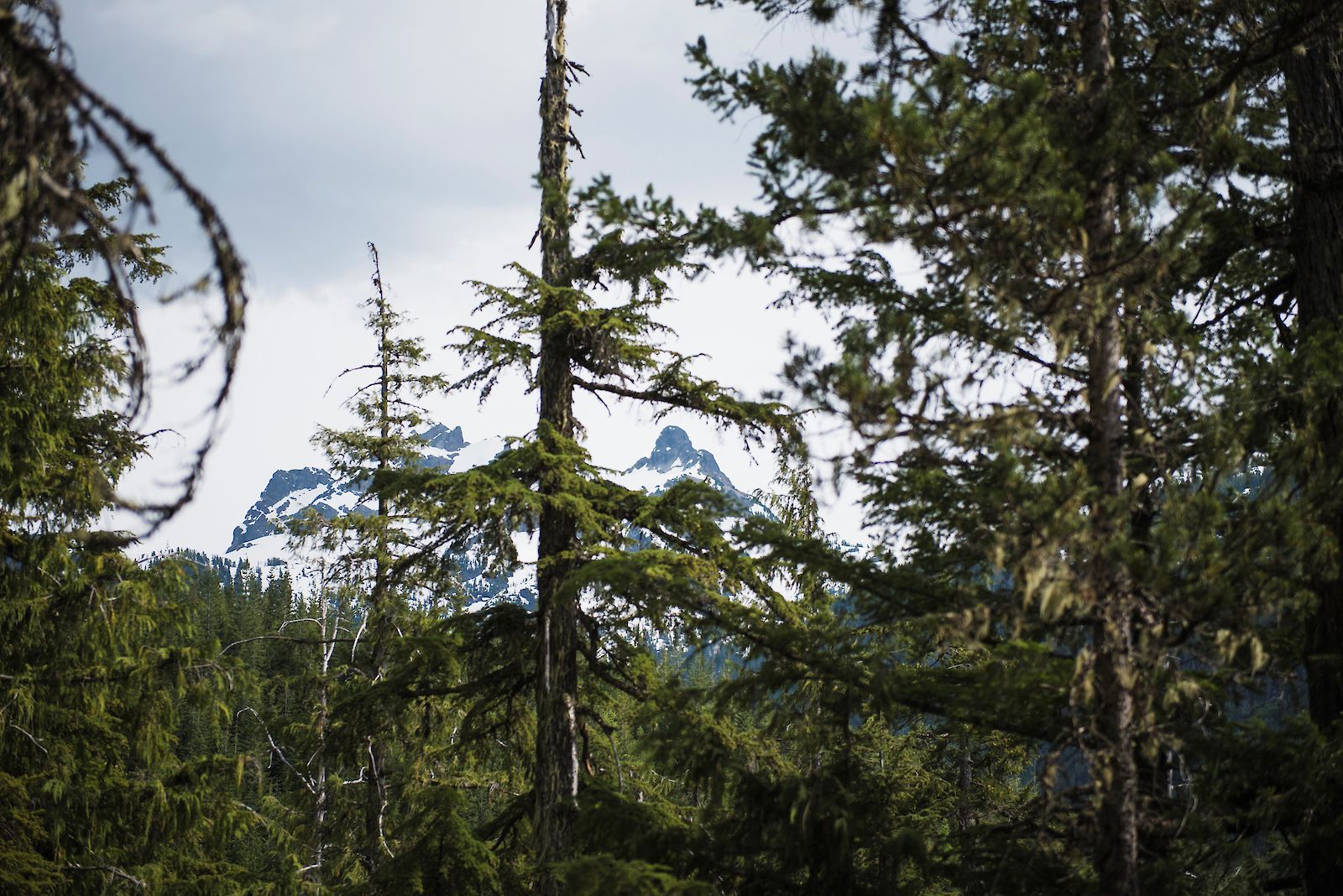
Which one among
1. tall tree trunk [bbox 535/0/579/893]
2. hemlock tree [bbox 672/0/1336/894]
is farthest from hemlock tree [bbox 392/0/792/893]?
hemlock tree [bbox 672/0/1336/894]

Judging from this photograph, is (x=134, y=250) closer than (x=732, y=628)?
Yes

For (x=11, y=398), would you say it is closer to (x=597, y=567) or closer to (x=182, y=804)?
(x=182, y=804)

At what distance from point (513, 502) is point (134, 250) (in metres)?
5.98

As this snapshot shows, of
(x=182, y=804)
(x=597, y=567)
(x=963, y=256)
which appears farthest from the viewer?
(x=182, y=804)

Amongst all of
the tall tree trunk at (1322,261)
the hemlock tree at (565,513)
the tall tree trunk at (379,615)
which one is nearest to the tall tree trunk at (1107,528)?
the tall tree trunk at (1322,261)

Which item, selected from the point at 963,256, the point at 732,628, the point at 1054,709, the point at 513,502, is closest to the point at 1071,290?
the point at 963,256

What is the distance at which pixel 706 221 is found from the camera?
5.77 meters

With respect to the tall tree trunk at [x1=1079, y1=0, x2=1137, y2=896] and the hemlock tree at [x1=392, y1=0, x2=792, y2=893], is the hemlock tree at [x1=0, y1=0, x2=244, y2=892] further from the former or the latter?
the tall tree trunk at [x1=1079, y1=0, x2=1137, y2=896]

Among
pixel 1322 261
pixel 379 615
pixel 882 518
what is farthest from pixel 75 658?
pixel 1322 261

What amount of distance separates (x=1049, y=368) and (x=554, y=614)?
16.7 feet

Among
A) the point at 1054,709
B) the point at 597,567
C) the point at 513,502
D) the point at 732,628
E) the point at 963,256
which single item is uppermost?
the point at 963,256

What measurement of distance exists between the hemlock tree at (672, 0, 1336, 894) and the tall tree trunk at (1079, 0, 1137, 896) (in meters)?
0.01

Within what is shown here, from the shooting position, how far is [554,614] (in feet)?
29.6

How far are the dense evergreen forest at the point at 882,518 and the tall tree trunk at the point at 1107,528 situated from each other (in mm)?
26
